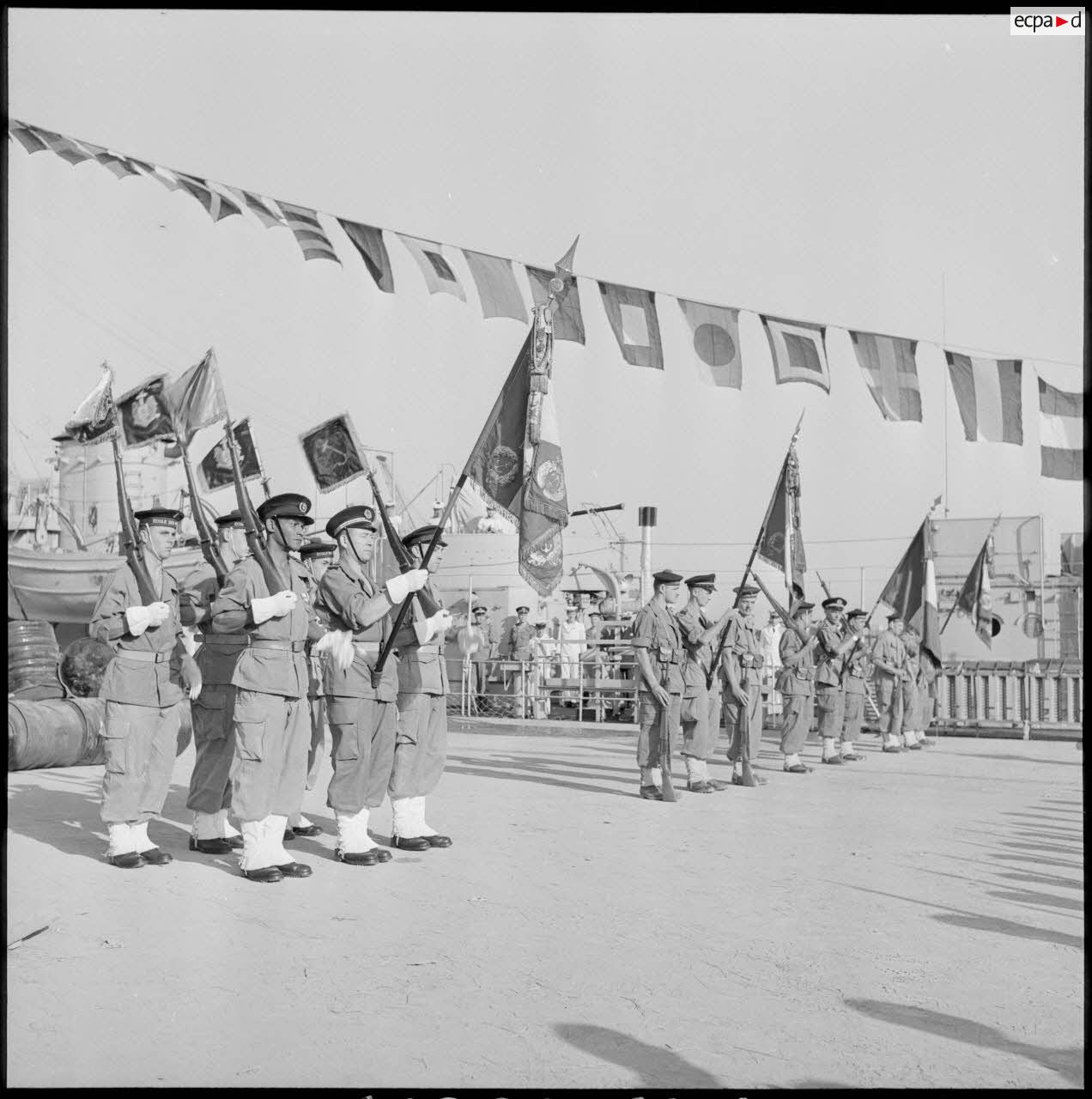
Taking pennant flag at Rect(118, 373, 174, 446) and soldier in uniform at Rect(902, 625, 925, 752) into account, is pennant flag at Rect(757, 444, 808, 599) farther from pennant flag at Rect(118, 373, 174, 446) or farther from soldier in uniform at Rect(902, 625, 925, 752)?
pennant flag at Rect(118, 373, 174, 446)

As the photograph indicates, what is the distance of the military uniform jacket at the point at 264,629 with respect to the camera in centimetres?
637

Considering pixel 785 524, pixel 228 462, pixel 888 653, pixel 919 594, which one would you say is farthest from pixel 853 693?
pixel 228 462

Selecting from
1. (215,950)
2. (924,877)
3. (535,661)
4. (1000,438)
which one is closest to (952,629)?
(535,661)

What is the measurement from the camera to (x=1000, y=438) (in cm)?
1241

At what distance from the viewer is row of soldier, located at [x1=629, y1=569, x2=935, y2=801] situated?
395 inches

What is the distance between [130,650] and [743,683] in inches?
254

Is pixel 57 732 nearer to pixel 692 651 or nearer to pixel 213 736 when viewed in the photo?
pixel 213 736

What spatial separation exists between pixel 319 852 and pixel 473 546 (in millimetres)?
20255

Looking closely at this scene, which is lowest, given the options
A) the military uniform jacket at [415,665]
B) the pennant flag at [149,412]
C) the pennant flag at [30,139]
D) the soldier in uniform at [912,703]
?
the soldier in uniform at [912,703]

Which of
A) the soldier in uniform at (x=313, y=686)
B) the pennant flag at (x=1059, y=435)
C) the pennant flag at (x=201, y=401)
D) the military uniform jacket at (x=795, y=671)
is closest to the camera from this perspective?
the soldier in uniform at (x=313, y=686)

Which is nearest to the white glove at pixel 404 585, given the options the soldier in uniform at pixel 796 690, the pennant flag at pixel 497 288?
the pennant flag at pixel 497 288

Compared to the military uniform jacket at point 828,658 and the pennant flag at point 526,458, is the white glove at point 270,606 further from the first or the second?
the military uniform jacket at point 828,658

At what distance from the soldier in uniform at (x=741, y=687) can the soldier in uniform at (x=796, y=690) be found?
1.04m

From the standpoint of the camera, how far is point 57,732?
10.5 meters
